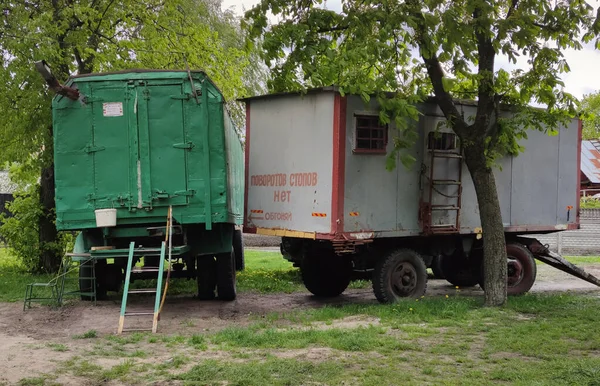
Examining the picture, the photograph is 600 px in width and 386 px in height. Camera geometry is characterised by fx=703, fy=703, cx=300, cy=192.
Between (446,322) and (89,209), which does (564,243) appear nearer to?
(446,322)

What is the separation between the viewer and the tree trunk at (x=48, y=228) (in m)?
16.0

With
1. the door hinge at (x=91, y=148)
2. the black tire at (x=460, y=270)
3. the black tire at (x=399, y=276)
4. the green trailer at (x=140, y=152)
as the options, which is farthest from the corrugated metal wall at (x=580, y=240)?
the door hinge at (x=91, y=148)

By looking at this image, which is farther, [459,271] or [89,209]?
[459,271]

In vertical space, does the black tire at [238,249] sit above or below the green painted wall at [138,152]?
below

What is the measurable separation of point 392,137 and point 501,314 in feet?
10.8

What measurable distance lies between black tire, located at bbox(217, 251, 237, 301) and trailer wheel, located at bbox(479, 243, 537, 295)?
5.22 metres

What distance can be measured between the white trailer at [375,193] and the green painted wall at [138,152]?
137 cm

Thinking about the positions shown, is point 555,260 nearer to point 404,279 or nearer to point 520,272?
point 520,272

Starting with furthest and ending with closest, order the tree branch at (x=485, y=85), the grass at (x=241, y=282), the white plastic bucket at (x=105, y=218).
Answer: the grass at (x=241, y=282)
the tree branch at (x=485, y=85)
the white plastic bucket at (x=105, y=218)

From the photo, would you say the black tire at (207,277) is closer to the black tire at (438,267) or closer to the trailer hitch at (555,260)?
the black tire at (438,267)

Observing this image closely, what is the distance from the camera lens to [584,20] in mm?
10258

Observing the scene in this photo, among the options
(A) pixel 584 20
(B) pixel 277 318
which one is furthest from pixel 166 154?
(A) pixel 584 20

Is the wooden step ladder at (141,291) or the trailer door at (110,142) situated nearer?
the wooden step ladder at (141,291)

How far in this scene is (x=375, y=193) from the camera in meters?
11.2
